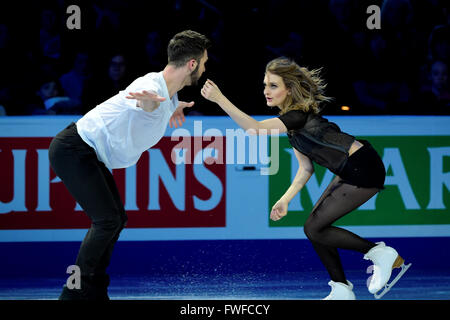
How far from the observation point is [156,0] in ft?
22.8

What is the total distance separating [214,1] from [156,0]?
0.56 m

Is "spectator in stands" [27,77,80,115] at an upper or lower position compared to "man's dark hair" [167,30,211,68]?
lower

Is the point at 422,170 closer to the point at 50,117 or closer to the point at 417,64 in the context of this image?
the point at 417,64

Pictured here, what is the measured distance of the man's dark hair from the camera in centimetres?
450

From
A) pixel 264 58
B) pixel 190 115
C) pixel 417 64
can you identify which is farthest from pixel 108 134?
pixel 417 64

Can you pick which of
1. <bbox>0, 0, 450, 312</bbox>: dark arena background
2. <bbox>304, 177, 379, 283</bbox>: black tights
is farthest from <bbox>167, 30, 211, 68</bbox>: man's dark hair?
<bbox>0, 0, 450, 312</bbox>: dark arena background

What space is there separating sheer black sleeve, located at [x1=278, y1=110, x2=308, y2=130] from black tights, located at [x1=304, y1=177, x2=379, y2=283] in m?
0.46

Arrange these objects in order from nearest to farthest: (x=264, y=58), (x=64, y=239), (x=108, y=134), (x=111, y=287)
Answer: (x=108, y=134) → (x=111, y=287) → (x=64, y=239) → (x=264, y=58)

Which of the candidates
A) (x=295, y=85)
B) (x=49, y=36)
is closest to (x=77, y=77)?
(x=49, y=36)

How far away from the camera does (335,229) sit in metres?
4.65

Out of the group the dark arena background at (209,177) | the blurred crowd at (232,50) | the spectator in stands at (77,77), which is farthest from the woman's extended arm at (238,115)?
the spectator in stands at (77,77)

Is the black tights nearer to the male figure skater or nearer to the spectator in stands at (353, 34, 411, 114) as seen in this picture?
the male figure skater

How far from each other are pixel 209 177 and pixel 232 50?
1.34 m

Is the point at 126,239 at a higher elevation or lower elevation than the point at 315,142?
lower
